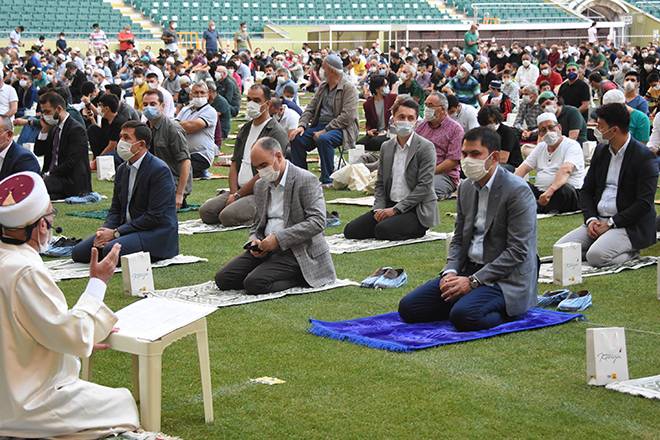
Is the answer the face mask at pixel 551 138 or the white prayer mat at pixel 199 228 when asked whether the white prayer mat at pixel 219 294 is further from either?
the face mask at pixel 551 138

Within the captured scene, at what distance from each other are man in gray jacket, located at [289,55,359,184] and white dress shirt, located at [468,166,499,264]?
6.81 metres

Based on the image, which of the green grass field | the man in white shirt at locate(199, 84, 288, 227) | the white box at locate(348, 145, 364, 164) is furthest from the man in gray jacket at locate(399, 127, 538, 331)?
the white box at locate(348, 145, 364, 164)

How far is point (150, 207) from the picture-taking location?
9.39 m

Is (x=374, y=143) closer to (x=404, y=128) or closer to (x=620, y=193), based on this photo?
(x=404, y=128)

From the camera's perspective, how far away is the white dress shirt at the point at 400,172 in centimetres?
1045

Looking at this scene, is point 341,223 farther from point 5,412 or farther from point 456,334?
point 5,412

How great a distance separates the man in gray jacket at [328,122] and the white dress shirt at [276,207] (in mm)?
5643

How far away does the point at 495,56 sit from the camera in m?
35.5

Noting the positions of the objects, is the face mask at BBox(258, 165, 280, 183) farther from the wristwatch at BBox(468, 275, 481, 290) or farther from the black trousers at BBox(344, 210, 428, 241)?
the black trousers at BBox(344, 210, 428, 241)

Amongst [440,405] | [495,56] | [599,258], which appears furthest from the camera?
[495,56]

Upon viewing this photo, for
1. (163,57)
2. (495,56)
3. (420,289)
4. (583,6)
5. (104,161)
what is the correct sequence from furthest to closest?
1. (583,6)
2. (495,56)
3. (163,57)
4. (104,161)
5. (420,289)

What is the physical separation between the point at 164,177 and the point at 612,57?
30.2 metres

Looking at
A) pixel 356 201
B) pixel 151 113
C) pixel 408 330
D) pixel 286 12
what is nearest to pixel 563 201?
pixel 356 201

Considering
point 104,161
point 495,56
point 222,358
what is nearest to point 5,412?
point 222,358
